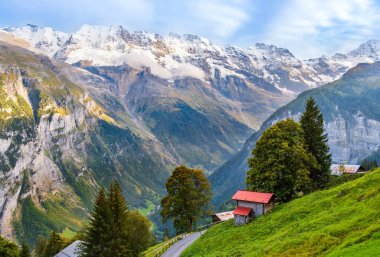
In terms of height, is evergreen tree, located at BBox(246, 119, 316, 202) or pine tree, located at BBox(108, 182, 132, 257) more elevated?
evergreen tree, located at BBox(246, 119, 316, 202)

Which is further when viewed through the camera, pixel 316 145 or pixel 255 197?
pixel 316 145

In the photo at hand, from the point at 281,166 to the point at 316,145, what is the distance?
16.0 metres

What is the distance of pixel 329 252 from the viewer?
105ft

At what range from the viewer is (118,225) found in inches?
2579

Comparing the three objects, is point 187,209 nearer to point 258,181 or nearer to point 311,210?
point 258,181

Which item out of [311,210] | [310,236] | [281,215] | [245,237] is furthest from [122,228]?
[310,236]

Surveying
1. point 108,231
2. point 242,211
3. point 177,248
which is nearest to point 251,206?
point 242,211

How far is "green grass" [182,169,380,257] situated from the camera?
3225 centimetres

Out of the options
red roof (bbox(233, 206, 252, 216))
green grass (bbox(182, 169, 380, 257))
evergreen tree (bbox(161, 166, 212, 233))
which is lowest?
green grass (bbox(182, 169, 380, 257))

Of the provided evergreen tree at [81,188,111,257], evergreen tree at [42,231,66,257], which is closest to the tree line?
evergreen tree at [81,188,111,257]

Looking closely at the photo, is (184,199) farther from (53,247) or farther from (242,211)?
(53,247)

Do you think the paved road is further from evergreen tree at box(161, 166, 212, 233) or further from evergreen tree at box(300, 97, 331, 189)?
evergreen tree at box(300, 97, 331, 189)

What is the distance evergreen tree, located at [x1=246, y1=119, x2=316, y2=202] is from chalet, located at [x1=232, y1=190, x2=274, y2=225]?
5701mm

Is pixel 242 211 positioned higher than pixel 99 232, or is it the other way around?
pixel 242 211
